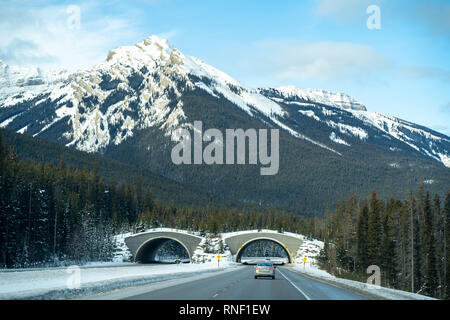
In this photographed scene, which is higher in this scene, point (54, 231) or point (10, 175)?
point (10, 175)

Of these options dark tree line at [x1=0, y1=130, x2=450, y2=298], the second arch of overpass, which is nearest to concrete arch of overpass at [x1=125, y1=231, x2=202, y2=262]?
the second arch of overpass

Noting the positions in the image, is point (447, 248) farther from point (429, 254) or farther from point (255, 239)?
point (255, 239)

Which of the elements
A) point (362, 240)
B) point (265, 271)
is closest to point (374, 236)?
point (362, 240)

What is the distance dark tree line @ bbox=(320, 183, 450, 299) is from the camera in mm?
78738

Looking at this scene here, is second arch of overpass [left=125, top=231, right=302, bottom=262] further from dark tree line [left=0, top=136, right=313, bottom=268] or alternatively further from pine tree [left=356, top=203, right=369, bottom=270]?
pine tree [left=356, top=203, right=369, bottom=270]

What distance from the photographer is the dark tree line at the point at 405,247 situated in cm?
7874

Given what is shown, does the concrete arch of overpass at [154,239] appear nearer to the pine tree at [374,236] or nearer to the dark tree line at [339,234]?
→ the dark tree line at [339,234]

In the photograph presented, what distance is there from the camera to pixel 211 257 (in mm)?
135625

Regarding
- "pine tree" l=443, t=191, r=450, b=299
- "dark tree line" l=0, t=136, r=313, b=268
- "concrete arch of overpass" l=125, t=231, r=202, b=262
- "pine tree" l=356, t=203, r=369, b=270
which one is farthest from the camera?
"concrete arch of overpass" l=125, t=231, r=202, b=262
